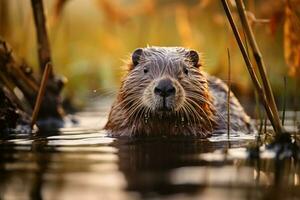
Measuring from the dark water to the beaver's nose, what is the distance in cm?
29

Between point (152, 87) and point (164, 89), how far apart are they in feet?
0.52

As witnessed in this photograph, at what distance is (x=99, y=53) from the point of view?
11.3m

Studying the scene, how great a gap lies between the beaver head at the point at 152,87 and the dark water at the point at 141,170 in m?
0.33

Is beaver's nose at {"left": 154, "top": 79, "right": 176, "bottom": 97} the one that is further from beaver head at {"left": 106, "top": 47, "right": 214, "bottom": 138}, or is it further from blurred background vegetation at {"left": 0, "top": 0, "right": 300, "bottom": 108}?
blurred background vegetation at {"left": 0, "top": 0, "right": 300, "bottom": 108}

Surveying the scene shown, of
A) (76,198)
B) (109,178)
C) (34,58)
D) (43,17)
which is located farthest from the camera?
(34,58)

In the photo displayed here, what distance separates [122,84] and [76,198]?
9.48ft

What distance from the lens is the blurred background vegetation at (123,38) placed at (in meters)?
8.14

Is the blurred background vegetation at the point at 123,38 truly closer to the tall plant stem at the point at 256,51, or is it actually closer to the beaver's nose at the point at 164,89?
the beaver's nose at the point at 164,89

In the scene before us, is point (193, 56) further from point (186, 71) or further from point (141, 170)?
point (141, 170)

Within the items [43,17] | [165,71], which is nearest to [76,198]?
[165,71]

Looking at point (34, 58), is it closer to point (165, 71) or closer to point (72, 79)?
point (72, 79)

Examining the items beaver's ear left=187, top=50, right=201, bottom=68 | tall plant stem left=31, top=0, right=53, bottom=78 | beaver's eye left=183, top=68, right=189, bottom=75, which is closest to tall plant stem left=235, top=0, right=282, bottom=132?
beaver's eye left=183, top=68, right=189, bottom=75

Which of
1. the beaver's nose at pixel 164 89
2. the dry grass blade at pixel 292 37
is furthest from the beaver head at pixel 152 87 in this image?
the dry grass blade at pixel 292 37

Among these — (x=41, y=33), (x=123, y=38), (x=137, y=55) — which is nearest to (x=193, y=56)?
(x=137, y=55)
